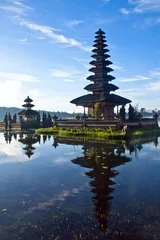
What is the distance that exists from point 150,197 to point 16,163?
31.2ft

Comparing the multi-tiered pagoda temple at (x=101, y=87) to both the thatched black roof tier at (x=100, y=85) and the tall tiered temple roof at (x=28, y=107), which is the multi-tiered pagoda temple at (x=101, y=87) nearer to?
the thatched black roof tier at (x=100, y=85)

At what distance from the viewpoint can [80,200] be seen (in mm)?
7980

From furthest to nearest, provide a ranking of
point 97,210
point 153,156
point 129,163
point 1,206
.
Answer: point 153,156 → point 129,163 → point 1,206 → point 97,210

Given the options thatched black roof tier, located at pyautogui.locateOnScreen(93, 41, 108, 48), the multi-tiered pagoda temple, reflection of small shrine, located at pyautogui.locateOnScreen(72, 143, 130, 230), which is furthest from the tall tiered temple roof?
reflection of small shrine, located at pyautogui.locateOnScreen(72, 143, 130, 230)

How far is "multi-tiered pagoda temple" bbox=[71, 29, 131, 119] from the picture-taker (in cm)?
4012

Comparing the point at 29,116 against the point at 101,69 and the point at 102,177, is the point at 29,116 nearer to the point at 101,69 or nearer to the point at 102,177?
the point at 101,69

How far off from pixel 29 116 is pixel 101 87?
24631 millimetres

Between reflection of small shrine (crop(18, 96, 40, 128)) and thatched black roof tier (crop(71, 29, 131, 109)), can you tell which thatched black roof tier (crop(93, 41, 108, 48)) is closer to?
thatched black roof tier (crop(71, 29, 131, 109))

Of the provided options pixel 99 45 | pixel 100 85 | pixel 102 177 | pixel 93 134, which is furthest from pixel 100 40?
pixel 102 177

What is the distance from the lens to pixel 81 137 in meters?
29.9

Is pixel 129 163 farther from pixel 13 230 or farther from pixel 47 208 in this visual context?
pixel 13 230

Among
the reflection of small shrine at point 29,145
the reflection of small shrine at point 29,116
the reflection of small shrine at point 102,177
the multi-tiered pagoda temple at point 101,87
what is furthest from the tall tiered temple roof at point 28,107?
the reflection of small shrine at point 102,177

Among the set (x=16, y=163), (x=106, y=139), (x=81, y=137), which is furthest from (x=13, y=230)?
(x=81, y=137)

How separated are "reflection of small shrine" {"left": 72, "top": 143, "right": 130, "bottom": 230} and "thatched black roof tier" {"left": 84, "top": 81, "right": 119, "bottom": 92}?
2626cm
